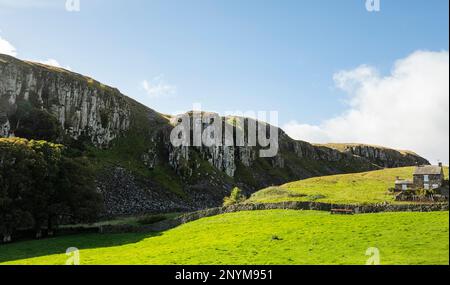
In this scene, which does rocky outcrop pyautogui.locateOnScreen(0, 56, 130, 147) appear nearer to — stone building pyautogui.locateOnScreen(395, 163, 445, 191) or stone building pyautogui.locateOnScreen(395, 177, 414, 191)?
stone building pyautogui.locateOnScreen(395, 177, 414, 191)

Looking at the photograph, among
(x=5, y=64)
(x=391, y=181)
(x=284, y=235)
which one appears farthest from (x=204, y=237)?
(x=5, y=64)

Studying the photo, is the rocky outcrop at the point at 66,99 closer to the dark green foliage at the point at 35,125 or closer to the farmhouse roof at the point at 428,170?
the dark green foliage at the point at 35,125

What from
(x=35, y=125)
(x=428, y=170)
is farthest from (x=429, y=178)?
(x=35, y=125)

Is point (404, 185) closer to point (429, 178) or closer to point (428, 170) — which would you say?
point (429, 178)

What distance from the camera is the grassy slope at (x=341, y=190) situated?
78.2 metres

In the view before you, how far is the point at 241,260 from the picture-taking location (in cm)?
3334

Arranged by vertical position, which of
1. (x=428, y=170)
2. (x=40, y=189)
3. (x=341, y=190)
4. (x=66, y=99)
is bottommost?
(x=341, y=190)

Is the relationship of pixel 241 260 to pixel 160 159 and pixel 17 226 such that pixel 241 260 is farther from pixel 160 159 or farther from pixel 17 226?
pixel 160 159

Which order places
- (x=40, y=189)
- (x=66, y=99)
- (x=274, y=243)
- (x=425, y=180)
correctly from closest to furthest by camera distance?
(x=274, y=243), (x=40, y=189), (x=425, y=180), (x=66, y=99)

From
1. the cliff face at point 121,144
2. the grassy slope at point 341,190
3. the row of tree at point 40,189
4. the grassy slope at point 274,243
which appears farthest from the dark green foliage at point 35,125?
the grassy slope at point 274,243

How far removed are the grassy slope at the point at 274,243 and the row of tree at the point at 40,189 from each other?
5.51 metres

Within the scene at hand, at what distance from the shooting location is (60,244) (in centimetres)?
5766

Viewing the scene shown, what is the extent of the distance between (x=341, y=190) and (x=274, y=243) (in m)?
56.4

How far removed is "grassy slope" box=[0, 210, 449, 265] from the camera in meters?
31.8
